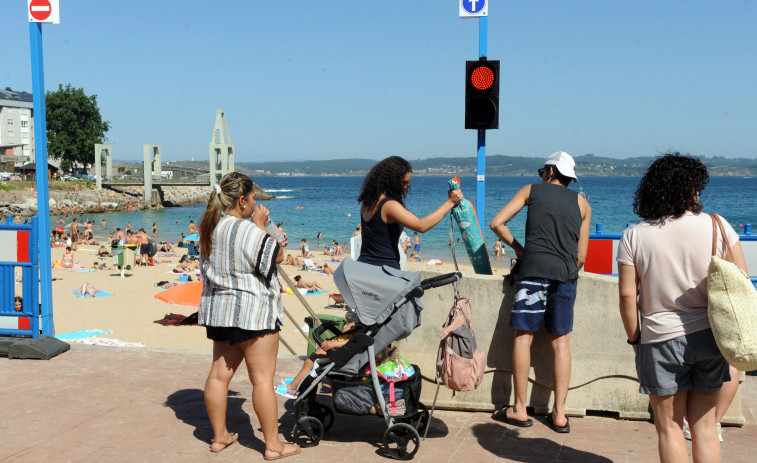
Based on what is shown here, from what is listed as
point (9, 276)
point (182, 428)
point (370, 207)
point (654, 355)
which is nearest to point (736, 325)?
point (654, 355)

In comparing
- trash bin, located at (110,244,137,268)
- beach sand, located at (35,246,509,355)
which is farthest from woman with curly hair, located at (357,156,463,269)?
trash bin, located at (110,244,137,268)

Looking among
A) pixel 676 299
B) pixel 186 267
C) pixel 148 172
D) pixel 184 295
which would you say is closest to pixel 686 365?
pixel 676 299

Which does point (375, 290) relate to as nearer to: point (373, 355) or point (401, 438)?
point (373, 355)

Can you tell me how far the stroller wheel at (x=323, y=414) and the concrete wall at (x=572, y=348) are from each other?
0.87 metres

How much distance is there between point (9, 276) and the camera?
7121 millimetres

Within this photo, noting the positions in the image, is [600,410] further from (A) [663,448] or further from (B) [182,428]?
(B) [182,428]

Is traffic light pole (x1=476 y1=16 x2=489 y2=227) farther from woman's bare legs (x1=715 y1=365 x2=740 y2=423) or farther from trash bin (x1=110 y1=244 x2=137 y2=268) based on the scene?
trash bin (x1=110 y1=244 x2=137 y2=268)

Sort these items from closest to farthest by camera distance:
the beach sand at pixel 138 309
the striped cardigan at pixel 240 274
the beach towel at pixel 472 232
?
1. the striped cardigan at pixel 240 274
2. the beach towel at pixel 472 232
3. the beach sand at pixel 138 309

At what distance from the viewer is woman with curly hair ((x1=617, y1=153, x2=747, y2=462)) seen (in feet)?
10.3

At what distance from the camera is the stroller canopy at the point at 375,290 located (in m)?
4.34

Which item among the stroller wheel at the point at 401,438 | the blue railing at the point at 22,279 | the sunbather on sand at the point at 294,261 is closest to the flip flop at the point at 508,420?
the stroller wheel at the point at 401,438

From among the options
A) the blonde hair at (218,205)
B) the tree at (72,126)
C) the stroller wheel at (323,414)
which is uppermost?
the tree at (72,126)

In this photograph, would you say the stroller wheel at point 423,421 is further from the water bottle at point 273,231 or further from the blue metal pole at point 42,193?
the blue metal pole at point 42,193

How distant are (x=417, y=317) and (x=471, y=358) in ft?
1.45
